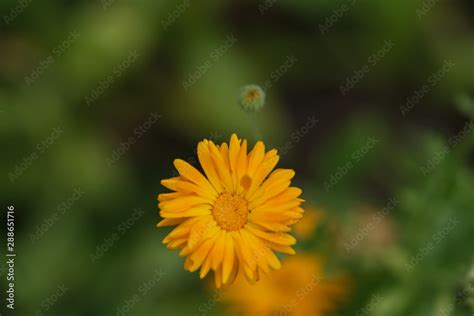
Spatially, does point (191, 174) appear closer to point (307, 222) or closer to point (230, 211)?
point (230, 211)

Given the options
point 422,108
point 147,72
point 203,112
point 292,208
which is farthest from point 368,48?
point 292,208

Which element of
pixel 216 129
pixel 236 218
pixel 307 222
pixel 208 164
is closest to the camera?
pixel 208 164

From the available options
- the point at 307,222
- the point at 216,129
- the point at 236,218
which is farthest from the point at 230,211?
the point at 216,129

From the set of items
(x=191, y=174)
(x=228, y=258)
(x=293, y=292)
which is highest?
(x=191, y=174)

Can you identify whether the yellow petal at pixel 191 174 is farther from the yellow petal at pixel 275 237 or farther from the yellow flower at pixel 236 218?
the yellow petal at pixel 275 237

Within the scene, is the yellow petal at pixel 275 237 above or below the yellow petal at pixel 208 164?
below

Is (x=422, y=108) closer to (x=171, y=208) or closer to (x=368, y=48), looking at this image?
(x=368, y=48)

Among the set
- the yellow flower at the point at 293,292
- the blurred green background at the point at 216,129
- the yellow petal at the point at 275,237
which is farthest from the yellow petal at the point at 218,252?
the yellow flower at the point at 293,292
